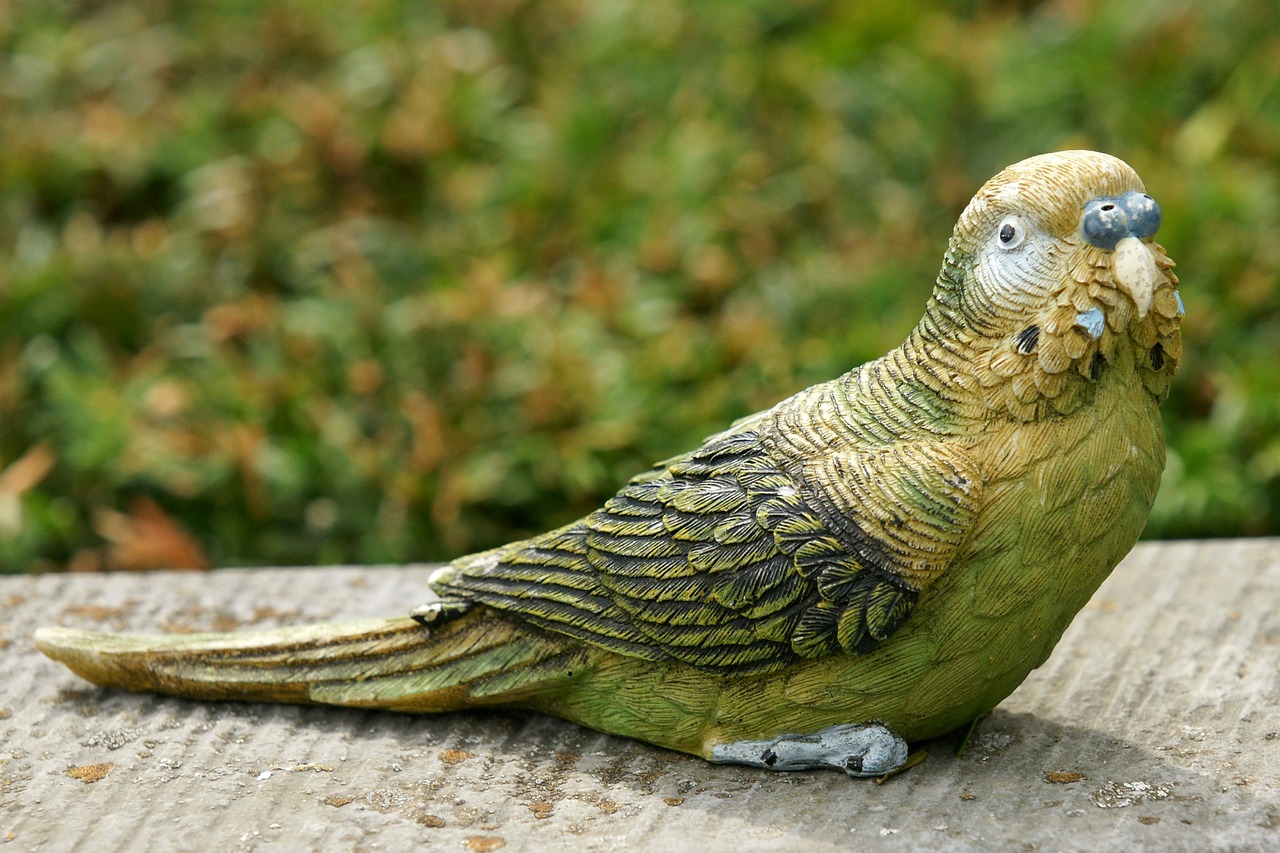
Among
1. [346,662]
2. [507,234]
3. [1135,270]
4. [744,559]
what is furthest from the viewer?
[507,234]

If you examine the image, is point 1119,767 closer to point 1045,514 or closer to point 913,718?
point 913,718

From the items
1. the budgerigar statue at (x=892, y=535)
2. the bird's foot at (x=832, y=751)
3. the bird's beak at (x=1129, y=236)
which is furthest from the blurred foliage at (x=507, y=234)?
the bird's beak at (x=1129, y=236)

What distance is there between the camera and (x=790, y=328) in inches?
185

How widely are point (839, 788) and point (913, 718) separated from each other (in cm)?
18

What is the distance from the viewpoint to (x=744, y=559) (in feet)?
7.31

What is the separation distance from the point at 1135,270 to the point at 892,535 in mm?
544

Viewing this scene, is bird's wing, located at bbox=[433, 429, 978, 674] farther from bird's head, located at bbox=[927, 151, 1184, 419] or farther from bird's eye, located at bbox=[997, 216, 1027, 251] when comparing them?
bird's eye, located at bbox=[997, 216, 1027, 251]

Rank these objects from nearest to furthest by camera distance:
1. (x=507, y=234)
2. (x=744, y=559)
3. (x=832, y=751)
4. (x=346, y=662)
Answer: (x=744, y=559)
(x=832, y=751)
(x=346, y=662)
(x=507, y=234)

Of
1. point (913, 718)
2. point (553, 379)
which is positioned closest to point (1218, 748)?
point (913, 718)

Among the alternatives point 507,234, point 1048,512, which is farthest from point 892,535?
point 507,234

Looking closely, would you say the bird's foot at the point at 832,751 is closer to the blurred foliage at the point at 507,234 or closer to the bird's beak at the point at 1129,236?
the bird's beak at the point at 1129,236

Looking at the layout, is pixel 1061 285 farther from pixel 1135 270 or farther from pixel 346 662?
pixel 346 662

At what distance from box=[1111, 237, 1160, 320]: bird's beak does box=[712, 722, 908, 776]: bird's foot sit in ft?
2.72

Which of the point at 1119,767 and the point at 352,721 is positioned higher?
the point at 352,721
